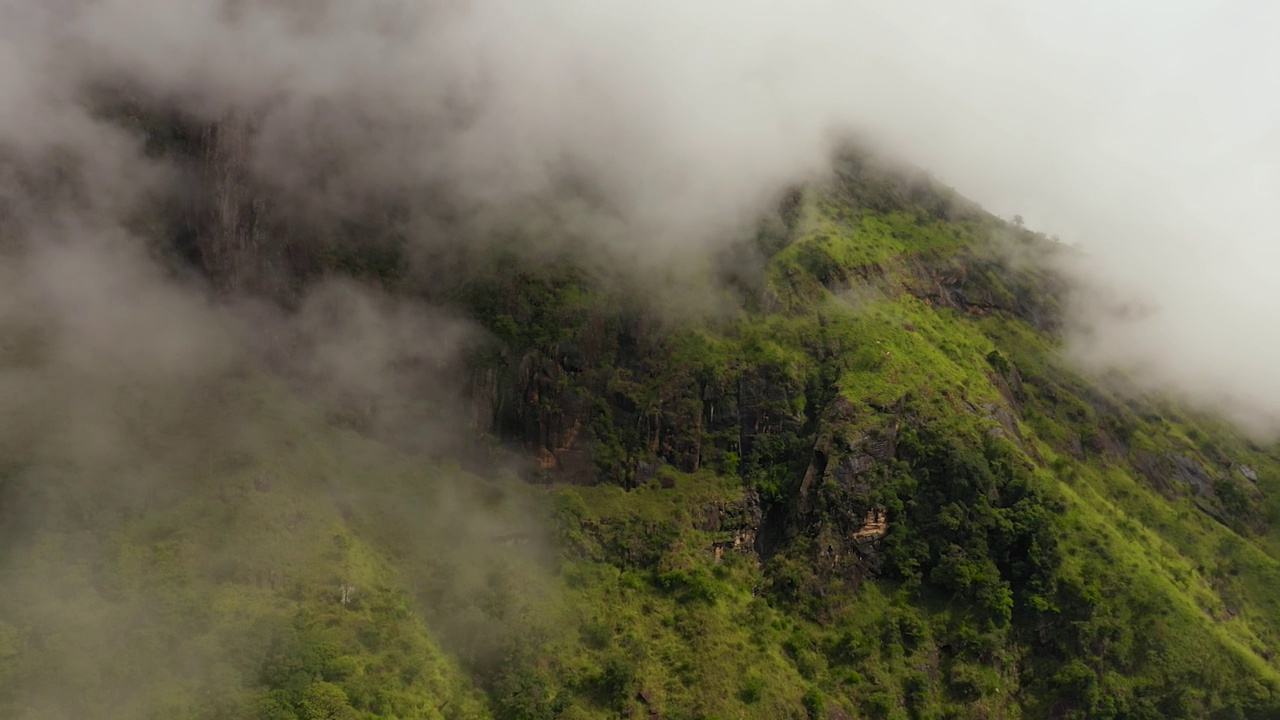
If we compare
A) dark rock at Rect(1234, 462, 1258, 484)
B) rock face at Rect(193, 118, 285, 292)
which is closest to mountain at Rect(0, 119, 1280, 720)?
rock face at Rect(193, 118, 285, 292)

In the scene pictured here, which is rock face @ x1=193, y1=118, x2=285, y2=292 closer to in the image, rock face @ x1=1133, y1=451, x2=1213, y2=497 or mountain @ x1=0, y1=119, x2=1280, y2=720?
mountain @ x1=0, y1=119, x2=1280, y2=720

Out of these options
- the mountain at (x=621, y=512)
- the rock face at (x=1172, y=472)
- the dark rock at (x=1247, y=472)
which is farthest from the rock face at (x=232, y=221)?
the dark rock at (x=1247, y=472)

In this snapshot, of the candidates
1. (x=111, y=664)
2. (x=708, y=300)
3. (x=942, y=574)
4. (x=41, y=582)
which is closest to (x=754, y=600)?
(x=942, y=574)

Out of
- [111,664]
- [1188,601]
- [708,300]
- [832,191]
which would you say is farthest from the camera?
[832,191]

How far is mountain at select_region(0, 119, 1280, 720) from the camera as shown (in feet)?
294

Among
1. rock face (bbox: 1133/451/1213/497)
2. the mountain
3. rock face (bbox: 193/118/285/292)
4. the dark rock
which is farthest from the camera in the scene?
the dark rock

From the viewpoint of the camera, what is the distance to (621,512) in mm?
112688

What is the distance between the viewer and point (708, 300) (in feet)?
428

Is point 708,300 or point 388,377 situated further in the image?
point 708,300

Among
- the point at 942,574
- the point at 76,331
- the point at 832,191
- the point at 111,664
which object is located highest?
the point at 832,191

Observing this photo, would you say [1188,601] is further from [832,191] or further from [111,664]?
[111,664]

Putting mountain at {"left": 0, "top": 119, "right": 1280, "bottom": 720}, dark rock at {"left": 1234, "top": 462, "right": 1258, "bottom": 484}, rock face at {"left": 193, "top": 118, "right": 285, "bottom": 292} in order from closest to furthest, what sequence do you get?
mountain at {"left": 0, "top": 119, "right": 1280, "bottom": 720}
rock face at {"left": 193, "top": 118, "right": 285, "bottom": 292}
dark rock at {"left": 1234, "top": 462, "right": 1258, "bottom": 484}

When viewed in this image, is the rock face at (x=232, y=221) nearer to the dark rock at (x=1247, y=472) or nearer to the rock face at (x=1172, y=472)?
the rock face at (x=1172, y=472)

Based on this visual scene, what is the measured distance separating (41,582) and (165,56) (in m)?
75.1
